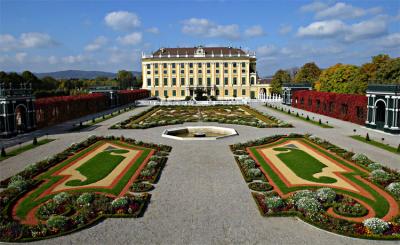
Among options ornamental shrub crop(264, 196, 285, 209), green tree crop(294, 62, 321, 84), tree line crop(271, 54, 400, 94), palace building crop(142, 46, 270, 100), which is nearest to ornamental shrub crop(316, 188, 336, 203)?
ornamental shrub crop(264, 196, 285, 209)

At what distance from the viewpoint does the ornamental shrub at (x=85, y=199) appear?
57.2ft

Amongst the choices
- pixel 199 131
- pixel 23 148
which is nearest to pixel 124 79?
pixel 199 131

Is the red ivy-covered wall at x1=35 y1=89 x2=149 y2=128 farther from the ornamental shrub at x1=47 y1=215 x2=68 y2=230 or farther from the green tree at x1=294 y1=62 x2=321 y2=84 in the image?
the green tree at x1=294 y1=62 x2=321 y2=84

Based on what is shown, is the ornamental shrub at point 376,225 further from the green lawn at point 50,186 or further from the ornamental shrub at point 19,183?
the ornamental shrub at point 19,183

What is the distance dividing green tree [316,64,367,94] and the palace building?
35440mm

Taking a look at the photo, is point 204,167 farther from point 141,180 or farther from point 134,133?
point 134,133

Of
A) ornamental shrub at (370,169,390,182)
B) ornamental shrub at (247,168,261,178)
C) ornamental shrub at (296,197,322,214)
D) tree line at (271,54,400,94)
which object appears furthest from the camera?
tree line at (271,54,400,94)

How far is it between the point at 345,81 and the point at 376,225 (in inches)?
2746

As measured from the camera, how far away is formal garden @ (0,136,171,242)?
590 inches

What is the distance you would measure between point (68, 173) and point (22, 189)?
4148mm

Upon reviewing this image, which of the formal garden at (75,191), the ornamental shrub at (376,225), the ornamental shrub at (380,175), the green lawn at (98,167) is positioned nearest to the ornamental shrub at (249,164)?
the formal garden at (75,191)

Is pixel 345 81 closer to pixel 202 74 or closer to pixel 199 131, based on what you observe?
pixel 199 131

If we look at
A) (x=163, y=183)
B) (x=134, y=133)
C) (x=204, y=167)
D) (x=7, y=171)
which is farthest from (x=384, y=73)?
(x=7, y=171)

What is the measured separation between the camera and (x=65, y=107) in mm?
56594
